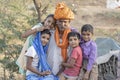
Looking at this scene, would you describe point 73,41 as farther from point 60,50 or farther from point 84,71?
point 84,71

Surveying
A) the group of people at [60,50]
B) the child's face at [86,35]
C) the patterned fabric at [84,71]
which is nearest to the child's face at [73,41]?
the group of people at [60,50]

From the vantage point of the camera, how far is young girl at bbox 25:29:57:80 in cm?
415

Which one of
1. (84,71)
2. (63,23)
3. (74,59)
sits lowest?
(84,71)

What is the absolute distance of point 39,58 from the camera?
4.18 m

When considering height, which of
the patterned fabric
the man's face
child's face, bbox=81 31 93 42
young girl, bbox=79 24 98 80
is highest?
the man's face

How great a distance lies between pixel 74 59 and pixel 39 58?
0.41 m

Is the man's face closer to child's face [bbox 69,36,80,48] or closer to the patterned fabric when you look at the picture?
child's face [bbox 69,36,80,48]

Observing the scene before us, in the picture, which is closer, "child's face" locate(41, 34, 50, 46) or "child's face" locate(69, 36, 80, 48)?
"child's face" locate(69, 36, 80, 48)

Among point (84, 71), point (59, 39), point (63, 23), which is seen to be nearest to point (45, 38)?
point (59, 39)

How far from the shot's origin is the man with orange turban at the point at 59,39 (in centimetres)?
407

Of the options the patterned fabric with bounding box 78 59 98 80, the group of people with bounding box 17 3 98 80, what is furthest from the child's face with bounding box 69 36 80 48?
the patterned fabric with bounding box 78 59 98 80

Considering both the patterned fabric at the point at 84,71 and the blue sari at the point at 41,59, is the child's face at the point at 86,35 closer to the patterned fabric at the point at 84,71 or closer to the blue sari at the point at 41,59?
the patterned fabric at the point at 84,71

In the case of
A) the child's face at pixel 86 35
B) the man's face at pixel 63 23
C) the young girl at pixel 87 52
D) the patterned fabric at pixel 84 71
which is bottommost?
the patterned fabric at pixel 84 71

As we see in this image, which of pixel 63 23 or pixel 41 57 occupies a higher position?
pixel 63 23
